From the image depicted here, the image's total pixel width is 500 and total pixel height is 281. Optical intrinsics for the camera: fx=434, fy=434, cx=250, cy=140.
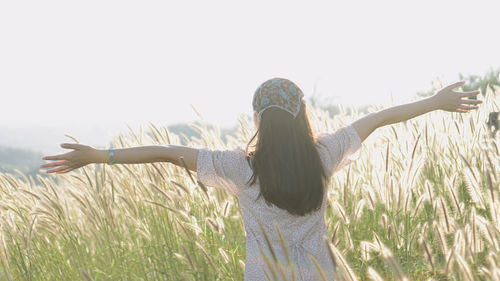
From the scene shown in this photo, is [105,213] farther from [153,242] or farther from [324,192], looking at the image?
[324,192]

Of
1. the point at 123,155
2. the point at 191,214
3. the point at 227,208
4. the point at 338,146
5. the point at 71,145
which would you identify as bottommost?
the point at 191,214

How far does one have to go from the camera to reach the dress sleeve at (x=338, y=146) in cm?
212

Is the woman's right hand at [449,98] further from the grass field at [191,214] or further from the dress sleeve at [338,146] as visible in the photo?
the dress sleeve at [338,146]

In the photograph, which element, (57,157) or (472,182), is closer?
(472,182)

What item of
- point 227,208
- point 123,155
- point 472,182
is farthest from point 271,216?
point 472,182

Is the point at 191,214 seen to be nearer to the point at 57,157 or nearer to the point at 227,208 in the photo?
the point at 227,208

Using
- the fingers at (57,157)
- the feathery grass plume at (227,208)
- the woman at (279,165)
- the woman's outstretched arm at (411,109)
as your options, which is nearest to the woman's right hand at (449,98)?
the woman's outstretched arm at (411,109)

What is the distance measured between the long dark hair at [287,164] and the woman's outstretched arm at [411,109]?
0.38 metres

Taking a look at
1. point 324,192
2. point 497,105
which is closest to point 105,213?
point 324,192

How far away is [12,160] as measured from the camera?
3441 centimetres

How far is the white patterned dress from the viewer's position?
6.64 ft

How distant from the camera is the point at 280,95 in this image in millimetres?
1944

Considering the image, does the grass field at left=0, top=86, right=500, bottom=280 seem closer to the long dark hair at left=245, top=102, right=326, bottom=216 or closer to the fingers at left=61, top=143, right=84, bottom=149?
the long dark hair at left=245, top=102, right=326, bottom=216

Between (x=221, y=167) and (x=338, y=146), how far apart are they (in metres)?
0.59
